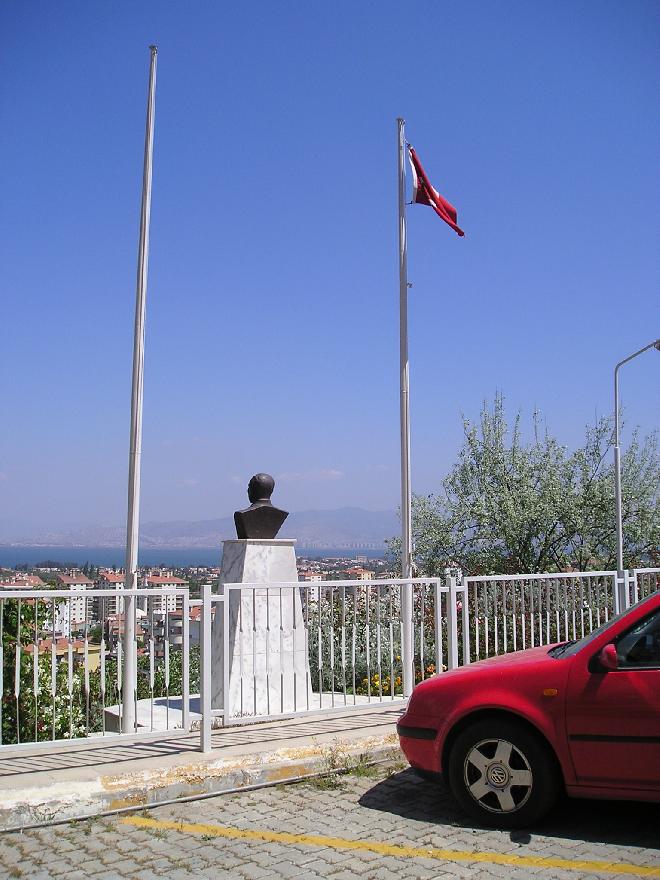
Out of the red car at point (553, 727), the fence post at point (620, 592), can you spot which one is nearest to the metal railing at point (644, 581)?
the fence post at point (620, 592)

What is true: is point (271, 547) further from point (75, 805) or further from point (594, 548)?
point (594, 548)

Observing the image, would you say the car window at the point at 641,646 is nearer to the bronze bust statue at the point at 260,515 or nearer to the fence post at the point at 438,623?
the fence post at the point at 438,623

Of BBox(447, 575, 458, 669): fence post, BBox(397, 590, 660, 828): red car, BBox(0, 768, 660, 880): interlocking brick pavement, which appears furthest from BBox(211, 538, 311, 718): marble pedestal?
BBox(397, 590, 660, 828): red car

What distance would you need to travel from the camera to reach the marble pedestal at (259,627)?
9320 millimetres

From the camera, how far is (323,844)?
5.17m

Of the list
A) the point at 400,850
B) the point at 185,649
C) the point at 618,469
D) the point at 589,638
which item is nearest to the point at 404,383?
the point at 185,649

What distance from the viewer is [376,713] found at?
338 inches

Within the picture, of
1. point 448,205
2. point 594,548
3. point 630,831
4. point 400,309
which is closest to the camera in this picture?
point 630,831

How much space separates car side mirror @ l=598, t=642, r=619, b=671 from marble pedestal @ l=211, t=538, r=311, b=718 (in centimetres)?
429

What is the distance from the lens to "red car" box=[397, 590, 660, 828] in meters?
5.01

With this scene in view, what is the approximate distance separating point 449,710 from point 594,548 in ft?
64.2

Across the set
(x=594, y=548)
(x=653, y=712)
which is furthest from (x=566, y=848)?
(x=594, y=548)

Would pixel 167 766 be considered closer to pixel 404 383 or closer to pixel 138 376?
pixel 138 376

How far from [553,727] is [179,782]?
2.80 meters
